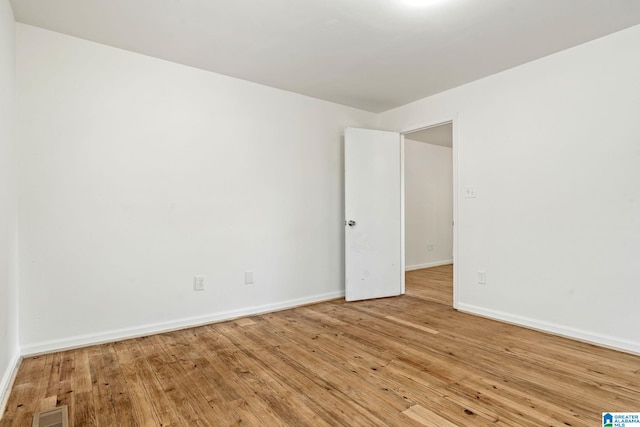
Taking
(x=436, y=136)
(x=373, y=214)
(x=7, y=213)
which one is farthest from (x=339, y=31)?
(x=436, y=136)

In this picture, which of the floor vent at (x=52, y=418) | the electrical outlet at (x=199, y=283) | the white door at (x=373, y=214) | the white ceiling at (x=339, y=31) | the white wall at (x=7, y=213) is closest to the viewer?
the floor vent at (x=52, y=418)

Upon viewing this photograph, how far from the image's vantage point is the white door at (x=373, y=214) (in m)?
3.99

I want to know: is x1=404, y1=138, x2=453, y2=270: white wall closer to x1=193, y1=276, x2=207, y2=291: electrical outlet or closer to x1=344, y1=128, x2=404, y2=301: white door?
x1=344, y1=128, x2=404, y2=301: white door

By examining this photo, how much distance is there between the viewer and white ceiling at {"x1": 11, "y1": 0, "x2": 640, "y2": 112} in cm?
219

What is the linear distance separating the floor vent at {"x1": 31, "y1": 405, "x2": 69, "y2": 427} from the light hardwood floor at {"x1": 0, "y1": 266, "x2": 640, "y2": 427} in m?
0.04

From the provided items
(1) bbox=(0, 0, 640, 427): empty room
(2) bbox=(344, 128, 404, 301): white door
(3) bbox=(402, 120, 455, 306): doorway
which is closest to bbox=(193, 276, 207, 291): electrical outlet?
(1) bbox=(0, 0, 640, 427): empty room

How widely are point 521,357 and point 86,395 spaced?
9.21 feet

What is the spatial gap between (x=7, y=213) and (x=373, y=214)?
3.29 m

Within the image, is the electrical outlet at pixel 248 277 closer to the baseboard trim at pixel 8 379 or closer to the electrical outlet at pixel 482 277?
Result: the baseboard trim at pixel 8 379

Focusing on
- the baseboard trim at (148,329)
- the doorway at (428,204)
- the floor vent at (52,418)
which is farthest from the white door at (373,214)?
the floor vent at (52,418)

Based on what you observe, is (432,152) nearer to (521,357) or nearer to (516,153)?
(516,153)

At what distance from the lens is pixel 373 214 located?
4.10 metres

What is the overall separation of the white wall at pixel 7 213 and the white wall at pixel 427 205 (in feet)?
17.0

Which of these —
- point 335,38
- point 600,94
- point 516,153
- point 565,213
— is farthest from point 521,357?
point 335,38
